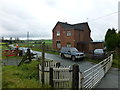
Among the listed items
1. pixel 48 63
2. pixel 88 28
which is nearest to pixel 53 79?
pixel 48 63

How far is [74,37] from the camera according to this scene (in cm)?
2583

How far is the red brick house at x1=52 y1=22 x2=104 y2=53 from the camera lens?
1026 inches

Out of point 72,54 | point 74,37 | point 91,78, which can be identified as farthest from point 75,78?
point 74,37

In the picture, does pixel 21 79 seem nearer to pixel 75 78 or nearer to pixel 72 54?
pixel 75 78

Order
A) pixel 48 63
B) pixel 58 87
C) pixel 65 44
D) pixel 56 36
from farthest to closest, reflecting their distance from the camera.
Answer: pixel 56 36
pixel 65 44
pixel 48 63
pixel 58 87

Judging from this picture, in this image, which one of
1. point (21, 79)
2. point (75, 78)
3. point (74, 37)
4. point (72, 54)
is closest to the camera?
point (75, 78)

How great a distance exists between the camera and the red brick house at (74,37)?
85.5ft

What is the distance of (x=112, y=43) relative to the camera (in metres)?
17.0

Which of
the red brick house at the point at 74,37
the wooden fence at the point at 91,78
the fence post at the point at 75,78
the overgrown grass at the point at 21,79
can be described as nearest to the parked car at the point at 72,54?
the wooden fence at the point at 91,78

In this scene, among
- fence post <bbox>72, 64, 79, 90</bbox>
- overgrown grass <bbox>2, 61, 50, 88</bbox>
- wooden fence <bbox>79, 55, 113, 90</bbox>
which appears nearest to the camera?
fence post <bbox>72, 64, 79, 90</bbox>

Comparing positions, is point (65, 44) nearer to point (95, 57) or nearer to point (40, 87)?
point (95, 57)

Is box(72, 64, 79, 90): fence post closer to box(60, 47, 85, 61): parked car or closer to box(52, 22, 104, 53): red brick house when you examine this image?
box(60, 47, 85, 61): parked car

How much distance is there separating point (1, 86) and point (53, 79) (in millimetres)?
2701

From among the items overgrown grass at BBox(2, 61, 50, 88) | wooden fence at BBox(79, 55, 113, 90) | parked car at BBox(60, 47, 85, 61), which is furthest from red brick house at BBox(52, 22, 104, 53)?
overgrown grass at BBox(2, 61, 50, 88)
